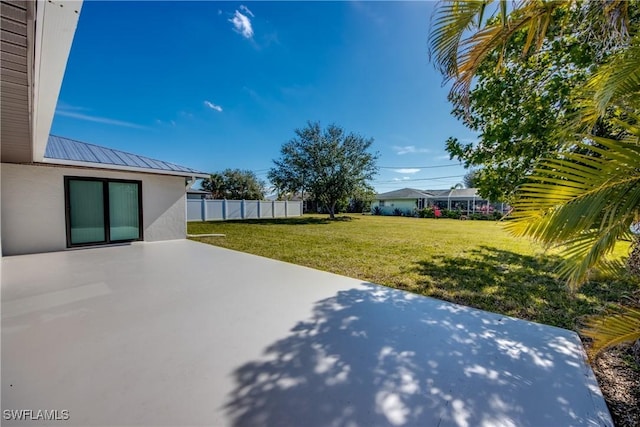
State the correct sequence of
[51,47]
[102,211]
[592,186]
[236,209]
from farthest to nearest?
[236,209]
[102,211]
[51,47]
[592,186]

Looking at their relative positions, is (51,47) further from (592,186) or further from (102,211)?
A: (102,211)

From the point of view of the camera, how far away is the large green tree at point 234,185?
103 feet

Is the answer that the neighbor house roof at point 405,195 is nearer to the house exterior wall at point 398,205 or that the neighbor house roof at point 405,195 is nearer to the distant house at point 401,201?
the distant house at point 401,201

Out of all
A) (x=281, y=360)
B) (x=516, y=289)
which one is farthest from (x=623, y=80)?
(x=516, y=289)

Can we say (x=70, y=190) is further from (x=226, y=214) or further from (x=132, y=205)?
(x=226, y=214)

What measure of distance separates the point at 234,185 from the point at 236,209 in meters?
12.8

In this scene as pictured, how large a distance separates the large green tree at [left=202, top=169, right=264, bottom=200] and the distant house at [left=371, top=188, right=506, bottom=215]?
15754 mm

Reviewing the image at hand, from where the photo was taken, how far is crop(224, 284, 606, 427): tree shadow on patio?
1637 millimetres

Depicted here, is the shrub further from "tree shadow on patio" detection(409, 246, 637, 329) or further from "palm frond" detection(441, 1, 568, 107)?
"palm frond" detection(441, 1, 568, 107)

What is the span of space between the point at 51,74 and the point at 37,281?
4.04 metres

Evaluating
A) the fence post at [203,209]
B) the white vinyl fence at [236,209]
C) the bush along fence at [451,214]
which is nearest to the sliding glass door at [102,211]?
the white vinyl fence at [236,209]

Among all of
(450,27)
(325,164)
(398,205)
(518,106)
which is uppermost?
(325,164)

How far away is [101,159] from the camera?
690cm

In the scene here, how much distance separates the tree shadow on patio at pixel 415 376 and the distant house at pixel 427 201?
26373mm
